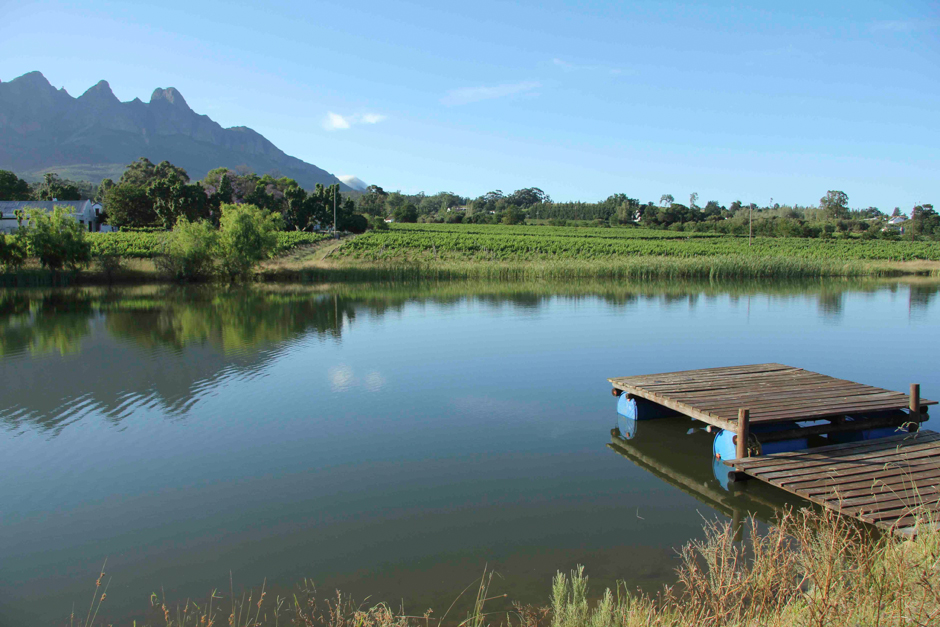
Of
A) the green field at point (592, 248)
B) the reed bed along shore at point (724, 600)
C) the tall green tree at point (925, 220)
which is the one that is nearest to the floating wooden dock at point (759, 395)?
the reed bed along shore at point (724, 600)

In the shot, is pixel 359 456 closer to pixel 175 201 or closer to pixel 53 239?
pixel 53 239

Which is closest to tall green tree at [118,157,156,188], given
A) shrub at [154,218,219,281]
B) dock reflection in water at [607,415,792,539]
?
shrub at [154,218,219,281]

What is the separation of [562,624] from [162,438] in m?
7.49

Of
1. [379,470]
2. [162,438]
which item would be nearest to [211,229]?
[162,438]

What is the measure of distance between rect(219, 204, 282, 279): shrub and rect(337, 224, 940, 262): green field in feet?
29.0

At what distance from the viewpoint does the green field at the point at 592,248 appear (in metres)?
50.0

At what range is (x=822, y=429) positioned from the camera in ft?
27.2

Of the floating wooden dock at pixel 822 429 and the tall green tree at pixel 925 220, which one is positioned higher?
the tall green tree at pixel 925 220

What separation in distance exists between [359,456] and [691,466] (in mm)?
4559

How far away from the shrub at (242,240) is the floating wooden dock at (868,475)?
119 feet

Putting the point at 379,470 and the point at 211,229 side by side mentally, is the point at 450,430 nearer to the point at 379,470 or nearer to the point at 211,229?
the point at 379,470

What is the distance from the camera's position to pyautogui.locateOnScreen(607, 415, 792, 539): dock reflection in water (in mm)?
7000

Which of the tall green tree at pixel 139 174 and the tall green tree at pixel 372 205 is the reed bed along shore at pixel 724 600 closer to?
the tall green tree at pixel 139 174

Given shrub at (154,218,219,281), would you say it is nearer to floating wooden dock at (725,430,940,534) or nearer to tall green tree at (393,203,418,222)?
floating wooden dock at (725,430,940,534)
